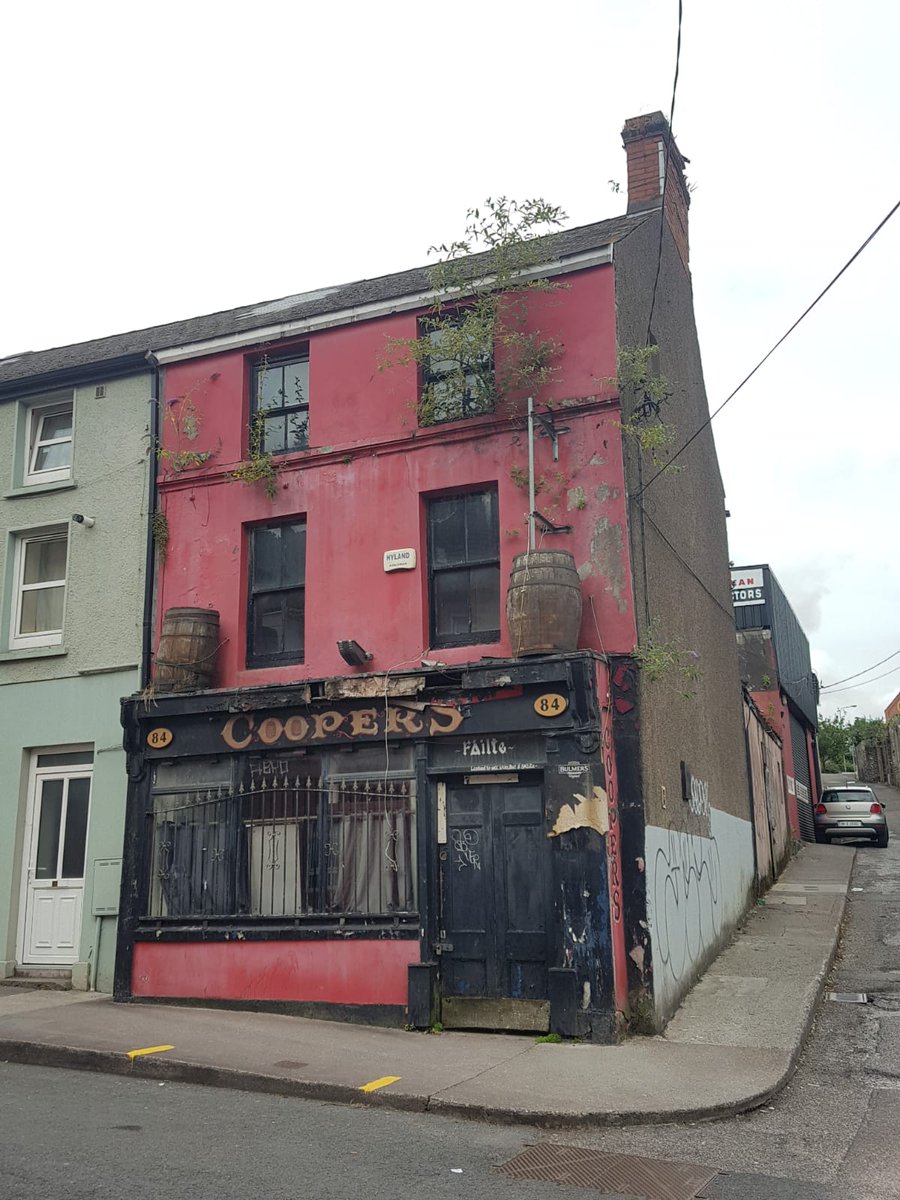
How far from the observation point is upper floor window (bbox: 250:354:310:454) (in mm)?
12453

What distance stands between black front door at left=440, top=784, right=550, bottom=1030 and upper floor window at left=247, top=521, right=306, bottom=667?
9.37 feet

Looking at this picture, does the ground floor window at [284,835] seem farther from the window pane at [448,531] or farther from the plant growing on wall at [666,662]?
the plant growing on wall at [666,662]

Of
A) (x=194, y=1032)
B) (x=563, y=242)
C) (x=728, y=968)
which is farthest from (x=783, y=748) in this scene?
(x=194, y=1032)

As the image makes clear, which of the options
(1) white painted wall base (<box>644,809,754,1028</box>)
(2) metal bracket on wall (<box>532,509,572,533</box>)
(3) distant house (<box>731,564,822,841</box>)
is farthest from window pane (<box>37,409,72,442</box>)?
(3) distant house (<box>731,564,822,841</box>)

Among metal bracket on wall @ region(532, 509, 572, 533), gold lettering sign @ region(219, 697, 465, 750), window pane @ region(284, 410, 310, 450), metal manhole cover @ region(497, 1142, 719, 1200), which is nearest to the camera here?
metal manhole cover @ region(497, 1142, 719, 1200)

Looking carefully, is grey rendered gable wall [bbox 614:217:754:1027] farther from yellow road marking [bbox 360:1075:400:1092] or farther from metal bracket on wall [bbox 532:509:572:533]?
yellow road marking [bbox 360:1075:400:1092]

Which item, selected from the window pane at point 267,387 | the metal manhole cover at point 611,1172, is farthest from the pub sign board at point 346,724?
the metal manhole cover at point 611,1172

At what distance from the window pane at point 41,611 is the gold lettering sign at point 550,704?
259 inches

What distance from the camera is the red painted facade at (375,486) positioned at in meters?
10.7

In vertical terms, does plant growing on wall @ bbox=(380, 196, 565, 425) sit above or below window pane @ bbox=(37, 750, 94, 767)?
above

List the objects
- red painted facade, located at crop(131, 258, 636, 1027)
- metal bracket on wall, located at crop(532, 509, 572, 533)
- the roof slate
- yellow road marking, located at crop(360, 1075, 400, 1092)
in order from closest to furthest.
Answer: yellow road marking, located at crop(360, 1075, 400, 1092) < red painted facade, located at crop(131, 258, 636, 1027) < metal bracket on wall, located at crop(532, 509, 572, 533) < the roof slate

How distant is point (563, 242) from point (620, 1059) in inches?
327

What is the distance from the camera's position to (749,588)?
27.5 metres

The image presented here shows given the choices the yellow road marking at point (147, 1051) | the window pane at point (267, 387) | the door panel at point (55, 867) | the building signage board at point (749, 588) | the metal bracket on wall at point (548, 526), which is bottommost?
the yellow road marking at point (147, 1051)
